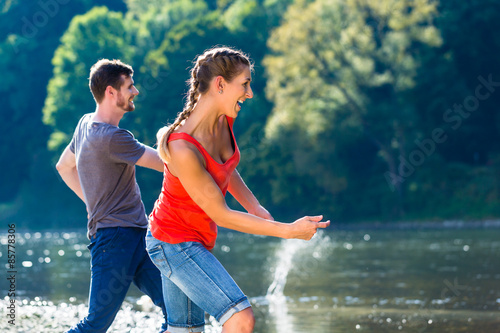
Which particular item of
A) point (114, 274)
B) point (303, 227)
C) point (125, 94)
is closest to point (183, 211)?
point (303, 227)

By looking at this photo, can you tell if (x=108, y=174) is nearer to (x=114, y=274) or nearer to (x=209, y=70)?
(x=114, y=274)

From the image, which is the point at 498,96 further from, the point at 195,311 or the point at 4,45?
the point at 195,311

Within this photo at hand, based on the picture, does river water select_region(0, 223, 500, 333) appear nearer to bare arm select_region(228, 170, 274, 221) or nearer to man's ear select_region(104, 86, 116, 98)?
man's ear select_region(104, 86, 116, 98)

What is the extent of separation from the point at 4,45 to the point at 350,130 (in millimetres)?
27876

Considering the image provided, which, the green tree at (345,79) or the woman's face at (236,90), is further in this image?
the green tree at (345,79)

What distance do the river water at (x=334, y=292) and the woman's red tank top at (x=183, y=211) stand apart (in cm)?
400

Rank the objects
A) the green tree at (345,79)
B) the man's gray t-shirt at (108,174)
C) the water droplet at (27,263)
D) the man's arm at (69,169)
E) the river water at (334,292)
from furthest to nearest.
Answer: the green tree at (345,79), the water droplet at (27,263), the river water at (334,292), the man's arm at (69,169), the man's gray t-shirt at (108,174)

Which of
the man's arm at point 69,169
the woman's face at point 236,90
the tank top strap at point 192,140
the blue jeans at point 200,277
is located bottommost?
the blue jeans at point 200,277

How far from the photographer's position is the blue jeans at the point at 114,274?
18.0 ft

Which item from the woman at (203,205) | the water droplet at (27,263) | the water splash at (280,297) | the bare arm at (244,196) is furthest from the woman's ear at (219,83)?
the water droplet at (27,263)

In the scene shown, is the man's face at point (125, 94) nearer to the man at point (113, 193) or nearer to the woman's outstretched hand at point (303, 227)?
the man at point (113, 193)

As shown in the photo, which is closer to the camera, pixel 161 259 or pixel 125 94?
pixel 161 259

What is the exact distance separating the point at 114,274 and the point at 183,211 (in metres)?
1.31

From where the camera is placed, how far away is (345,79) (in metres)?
41.2
